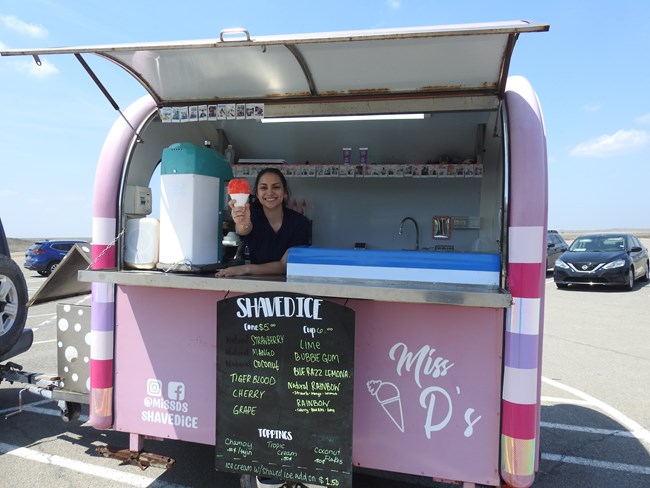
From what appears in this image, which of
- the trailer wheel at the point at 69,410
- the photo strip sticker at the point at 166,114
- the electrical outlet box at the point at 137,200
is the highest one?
the photo strip sticker at the point at 166,114

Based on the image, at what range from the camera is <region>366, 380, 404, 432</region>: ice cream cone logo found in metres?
2.38

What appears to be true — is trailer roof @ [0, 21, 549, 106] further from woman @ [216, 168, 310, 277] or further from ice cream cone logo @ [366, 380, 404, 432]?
ice cream cone logo @ [366, 380, 404, 432]

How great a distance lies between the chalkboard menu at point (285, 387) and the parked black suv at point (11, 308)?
2.74m

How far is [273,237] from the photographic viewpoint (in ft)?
10.1

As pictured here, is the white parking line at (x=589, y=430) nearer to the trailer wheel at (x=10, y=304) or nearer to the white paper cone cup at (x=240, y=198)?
the white paper cone cup at (x=240, y=198)

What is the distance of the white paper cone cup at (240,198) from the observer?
8.95 ft

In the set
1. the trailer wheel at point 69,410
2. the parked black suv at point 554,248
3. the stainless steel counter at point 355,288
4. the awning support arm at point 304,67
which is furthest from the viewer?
the parked black suv at point 554,248

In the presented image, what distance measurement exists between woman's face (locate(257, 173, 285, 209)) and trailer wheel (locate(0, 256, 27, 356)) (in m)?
2.61

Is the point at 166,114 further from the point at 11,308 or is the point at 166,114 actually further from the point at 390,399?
the point at 11,308

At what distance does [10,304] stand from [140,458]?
227cm

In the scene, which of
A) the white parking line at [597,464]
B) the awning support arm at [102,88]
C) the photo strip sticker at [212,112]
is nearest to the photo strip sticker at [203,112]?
the photo strip sticker at [212,112]

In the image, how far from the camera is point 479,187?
475 cm

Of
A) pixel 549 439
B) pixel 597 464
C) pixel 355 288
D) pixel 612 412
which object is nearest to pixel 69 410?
pixel 355 288

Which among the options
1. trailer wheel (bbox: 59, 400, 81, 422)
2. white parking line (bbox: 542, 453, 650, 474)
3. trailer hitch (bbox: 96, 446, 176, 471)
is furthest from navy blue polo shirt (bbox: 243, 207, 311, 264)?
white parking line (bbox: 542, 453, 650, 474)
